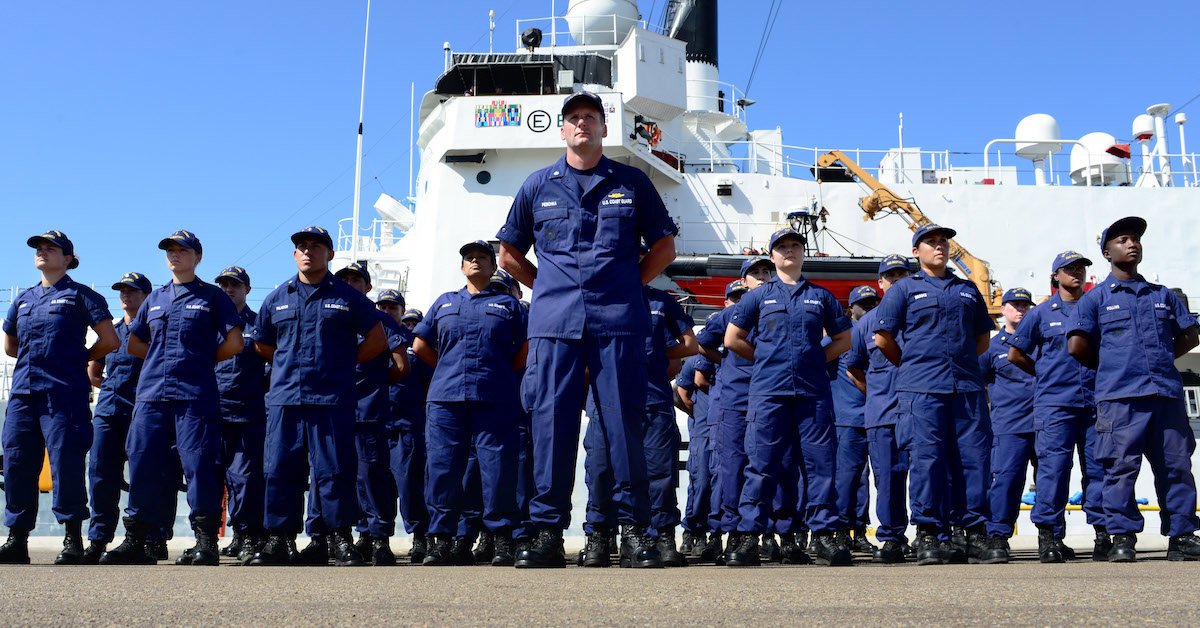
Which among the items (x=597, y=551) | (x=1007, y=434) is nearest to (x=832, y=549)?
(x=597, y=551)

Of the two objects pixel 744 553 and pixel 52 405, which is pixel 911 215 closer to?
pixel 744 553

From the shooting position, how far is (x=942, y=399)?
172 inches

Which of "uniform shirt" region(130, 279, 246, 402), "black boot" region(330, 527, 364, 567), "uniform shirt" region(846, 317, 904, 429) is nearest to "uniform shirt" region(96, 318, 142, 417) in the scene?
"uniform shirt" region(130, 279, 246, 402)

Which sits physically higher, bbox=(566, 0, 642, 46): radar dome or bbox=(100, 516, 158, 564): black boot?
bbox=(566, 0, 642, 46): radar dome

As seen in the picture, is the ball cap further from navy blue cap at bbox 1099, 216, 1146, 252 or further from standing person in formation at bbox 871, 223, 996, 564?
navy blue cap at bbox 1099, 216, 1146, 252

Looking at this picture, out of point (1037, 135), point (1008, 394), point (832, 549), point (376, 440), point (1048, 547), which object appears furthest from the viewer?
point (1037, 135)

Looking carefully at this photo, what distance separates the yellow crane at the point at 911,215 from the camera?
12.7 m

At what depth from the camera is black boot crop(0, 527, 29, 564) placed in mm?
4422

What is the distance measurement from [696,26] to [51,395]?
1649 centimetres

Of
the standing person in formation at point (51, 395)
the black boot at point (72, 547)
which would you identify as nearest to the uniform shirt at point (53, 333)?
the standing person in formation at point (51, 395)

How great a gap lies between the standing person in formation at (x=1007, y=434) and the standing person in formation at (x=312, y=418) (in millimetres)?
3103

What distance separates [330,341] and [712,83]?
15.3 meters

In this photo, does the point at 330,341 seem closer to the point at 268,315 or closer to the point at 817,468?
the point at 268,315

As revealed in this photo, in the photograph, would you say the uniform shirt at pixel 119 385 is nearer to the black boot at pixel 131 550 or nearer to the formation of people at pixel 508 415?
the formation of people at pixel 508 415
